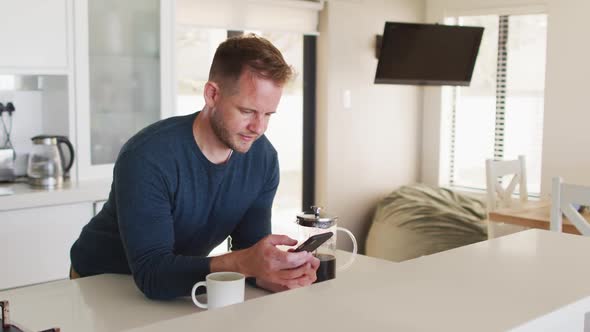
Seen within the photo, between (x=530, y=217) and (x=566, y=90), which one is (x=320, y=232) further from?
(x=566, y=90)

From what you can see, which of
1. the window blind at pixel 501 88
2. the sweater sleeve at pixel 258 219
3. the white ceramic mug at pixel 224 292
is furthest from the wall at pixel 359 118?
the white ceramic mug at pixel 224 292

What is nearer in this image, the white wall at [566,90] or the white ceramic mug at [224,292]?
the white ceramic mug at [224,292]

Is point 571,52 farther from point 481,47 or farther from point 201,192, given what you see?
point 201,192

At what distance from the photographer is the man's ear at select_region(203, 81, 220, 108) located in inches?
74.2

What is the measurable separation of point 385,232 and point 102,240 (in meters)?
3.25

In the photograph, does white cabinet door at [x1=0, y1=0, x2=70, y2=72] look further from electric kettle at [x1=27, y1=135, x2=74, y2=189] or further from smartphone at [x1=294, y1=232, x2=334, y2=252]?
smartphone at [x1=294, y1=232, x2=334, y2=252]

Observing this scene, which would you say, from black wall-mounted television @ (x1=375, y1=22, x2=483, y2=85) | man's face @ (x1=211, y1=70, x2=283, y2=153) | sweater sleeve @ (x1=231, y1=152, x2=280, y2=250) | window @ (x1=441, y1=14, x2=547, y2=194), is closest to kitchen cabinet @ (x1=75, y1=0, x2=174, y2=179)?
black wall-mounted television @ (x1=375, y1=22, x2=483, y2=85)

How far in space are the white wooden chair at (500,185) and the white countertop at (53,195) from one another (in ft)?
6.84

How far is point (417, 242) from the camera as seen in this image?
4.84m

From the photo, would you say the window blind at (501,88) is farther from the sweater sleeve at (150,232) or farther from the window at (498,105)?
the sweater sleeve at (150,232)

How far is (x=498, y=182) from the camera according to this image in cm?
453

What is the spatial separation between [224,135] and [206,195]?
168mm

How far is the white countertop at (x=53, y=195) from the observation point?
126 inches

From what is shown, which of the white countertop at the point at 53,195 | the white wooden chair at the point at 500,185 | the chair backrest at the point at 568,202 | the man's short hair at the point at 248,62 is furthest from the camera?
the white wooden chair at the point at 500,185
